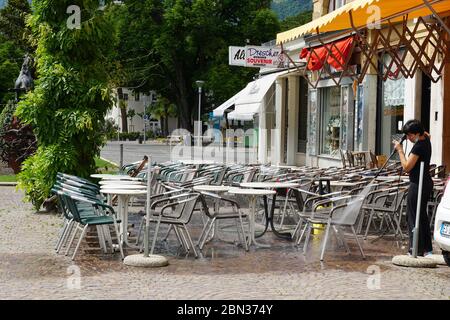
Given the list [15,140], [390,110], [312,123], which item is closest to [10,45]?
[15,140]

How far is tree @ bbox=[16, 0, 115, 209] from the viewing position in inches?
553

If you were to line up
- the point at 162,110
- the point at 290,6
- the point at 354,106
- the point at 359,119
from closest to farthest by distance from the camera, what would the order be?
the point at 359,119
the point at 354,106
the point at 162,110
the point at 290,6

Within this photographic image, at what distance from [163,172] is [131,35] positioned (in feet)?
133

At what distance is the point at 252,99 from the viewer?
25.5m

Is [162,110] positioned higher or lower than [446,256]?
higher

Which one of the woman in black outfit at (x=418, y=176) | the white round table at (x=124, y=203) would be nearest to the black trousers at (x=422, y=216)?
the woman in black outfit at (x=418, y=176)

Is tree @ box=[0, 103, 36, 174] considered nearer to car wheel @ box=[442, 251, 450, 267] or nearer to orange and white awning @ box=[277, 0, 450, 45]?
orange and white awning @ box=[277, 0, 450, 45]

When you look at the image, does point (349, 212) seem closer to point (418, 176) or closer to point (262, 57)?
point (418, 176)

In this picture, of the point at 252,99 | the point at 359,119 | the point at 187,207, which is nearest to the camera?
the point at 187,207

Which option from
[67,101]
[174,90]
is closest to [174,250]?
[67,101]

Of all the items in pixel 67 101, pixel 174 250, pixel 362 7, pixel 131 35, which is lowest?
pixel 174 250

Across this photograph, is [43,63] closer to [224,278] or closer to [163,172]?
[163,172]

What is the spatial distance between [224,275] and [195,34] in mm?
46132

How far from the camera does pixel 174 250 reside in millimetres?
10133
